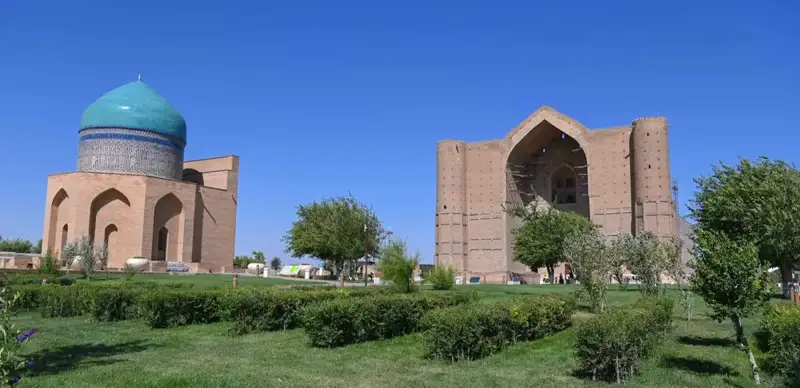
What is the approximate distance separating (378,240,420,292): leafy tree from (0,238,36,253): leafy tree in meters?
57.2

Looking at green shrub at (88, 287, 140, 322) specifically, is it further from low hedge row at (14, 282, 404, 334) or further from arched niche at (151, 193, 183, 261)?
arched niche at (151, 193, 183, 261)

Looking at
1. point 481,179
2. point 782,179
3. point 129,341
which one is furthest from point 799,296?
point 481,179

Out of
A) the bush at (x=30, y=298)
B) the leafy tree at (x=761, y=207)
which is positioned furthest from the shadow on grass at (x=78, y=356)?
the leafy tree at (x=761, y=207)

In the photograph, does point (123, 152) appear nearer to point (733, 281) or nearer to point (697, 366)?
point (697, 366)

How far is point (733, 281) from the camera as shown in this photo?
24.6 ft

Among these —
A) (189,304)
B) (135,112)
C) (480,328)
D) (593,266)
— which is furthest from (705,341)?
(135,112)

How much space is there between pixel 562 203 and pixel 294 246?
1078 inches

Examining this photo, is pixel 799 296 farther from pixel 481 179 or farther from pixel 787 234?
pixel 481 179

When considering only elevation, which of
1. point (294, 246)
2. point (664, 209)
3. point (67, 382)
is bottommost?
point (67, 382)

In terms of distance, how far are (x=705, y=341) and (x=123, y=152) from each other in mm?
41919

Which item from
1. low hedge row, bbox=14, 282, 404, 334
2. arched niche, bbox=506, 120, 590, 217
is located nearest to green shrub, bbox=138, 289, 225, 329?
low hedge row, bbox=14, 282, 404, 334

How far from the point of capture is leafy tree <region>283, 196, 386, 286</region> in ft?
109

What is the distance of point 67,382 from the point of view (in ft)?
22.8

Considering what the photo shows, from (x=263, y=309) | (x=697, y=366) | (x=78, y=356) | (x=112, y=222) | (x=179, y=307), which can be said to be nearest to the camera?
(x=697, y=366)
